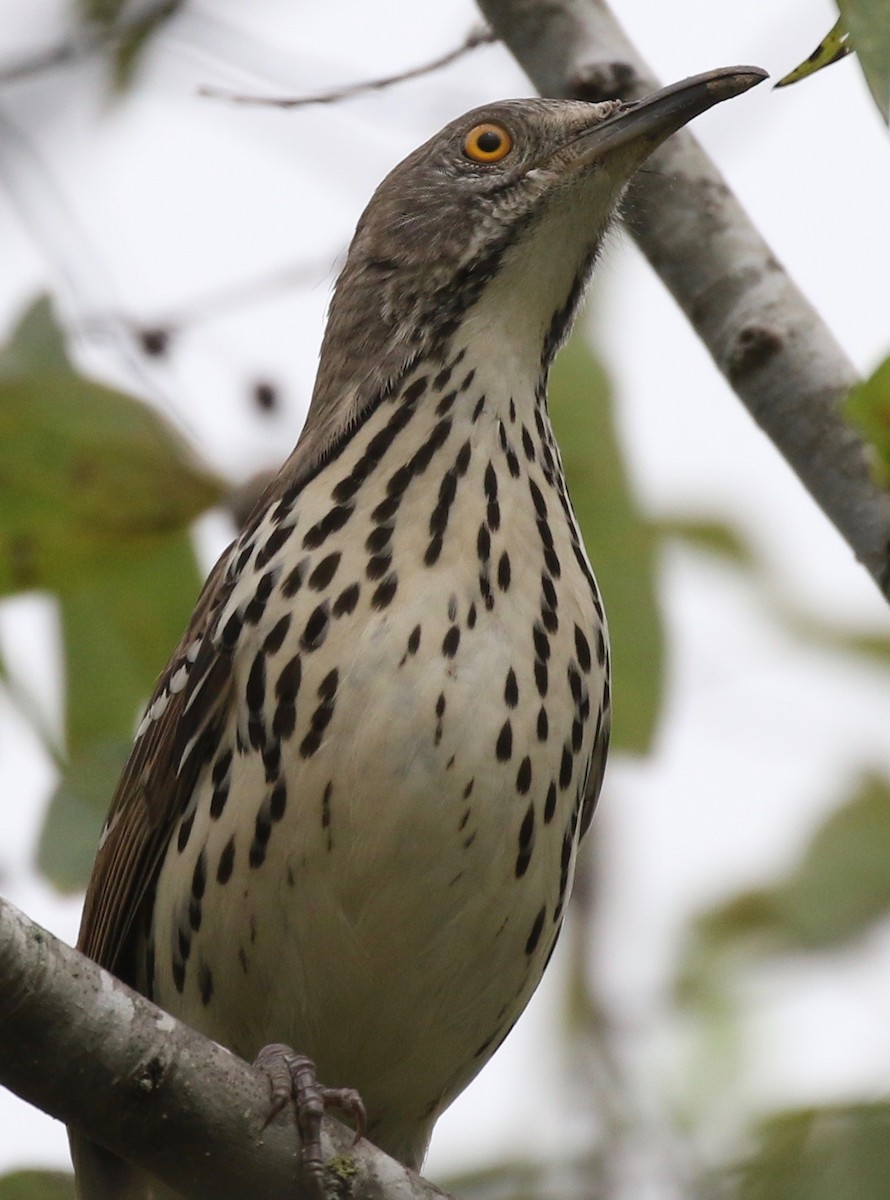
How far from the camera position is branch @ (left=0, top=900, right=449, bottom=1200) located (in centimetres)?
277

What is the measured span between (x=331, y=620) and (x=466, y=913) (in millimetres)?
665

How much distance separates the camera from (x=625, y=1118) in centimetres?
536

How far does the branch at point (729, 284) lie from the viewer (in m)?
3.77

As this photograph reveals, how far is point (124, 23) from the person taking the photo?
5.06 meters

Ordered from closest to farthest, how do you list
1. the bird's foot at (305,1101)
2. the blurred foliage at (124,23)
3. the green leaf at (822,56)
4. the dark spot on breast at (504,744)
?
1. the green leaf at (822,56)
2. the bird's foot at (305,1101)
3. the dark spot on breast at (504,744)
4. the blurred foliage at (124,23)

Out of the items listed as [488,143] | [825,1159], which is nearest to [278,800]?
[825,1159]

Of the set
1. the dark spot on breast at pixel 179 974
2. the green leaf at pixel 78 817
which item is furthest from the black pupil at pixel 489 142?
the dark spot on breast at pixel 179 974

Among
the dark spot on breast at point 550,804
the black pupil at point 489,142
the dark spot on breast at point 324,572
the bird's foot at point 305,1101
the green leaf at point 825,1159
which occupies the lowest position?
the green leaf at point 825,1159

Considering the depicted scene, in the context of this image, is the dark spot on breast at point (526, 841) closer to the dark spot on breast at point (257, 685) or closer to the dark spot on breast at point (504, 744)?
the dark spot on breast at point (504, 744)

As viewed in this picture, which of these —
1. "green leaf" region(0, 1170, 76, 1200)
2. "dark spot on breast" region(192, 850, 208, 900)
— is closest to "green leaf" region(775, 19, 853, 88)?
"dark spot on breast" region(192, 850, 208, 900)

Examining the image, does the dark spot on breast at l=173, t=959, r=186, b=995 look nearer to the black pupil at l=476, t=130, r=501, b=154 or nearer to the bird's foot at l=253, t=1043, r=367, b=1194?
the bird's foot at l=253, t=1043, r=367, b=1194

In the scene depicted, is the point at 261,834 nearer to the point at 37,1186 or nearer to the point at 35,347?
the point at 37,1186

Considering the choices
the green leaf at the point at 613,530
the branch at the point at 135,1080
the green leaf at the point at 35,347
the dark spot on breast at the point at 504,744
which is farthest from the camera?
the green leaf at the point at 613,530

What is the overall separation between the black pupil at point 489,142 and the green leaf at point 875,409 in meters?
1.90
